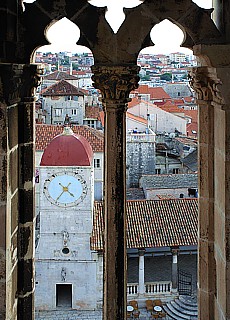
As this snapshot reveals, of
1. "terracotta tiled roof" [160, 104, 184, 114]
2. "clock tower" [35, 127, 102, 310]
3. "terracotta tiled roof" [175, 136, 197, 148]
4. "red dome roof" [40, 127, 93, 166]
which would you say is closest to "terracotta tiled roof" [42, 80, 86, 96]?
"red dome roof" [40, 127, 93, 166]

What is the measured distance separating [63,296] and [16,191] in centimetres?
2124

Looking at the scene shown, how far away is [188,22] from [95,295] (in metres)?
20.3

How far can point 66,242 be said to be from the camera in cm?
2178

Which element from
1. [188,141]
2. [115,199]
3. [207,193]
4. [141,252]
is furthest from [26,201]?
[188,141]

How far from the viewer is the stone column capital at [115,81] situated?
3.33 m

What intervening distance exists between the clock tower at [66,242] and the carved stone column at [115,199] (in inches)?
556

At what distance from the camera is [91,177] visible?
18.3m

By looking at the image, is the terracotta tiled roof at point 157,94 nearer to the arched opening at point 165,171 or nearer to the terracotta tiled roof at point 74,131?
the arched opening at point 165,171

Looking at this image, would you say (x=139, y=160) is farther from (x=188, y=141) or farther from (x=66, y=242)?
(x=66, y=242)

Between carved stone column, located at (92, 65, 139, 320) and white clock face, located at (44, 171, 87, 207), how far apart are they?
14.4 m

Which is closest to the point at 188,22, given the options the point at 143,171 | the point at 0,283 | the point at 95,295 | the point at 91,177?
the point at 0,283

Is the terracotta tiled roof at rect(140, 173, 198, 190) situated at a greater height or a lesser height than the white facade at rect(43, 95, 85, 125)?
lesser

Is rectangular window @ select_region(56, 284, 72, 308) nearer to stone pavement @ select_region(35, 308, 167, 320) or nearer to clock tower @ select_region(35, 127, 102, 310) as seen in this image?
clock tower @ select_region(35, 127, 102, 310)

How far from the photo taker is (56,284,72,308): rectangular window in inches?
919
